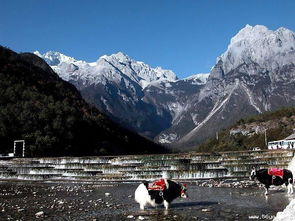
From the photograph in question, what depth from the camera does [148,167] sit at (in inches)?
1665

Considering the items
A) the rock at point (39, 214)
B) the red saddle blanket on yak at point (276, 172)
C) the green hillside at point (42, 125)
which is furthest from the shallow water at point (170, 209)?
the green hillside at point (42, 125)

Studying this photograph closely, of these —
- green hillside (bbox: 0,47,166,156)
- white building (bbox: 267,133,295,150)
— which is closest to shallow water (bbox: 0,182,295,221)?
green hillside (bbox: 0,47,166,156)

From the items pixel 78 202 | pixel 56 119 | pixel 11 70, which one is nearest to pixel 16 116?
pixel 56 119

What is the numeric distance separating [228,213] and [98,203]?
769 centimetres

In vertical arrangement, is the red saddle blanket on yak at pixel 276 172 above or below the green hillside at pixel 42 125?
below

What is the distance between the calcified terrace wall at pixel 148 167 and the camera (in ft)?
124

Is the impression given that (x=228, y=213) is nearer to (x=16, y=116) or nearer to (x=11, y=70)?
(x=16, y=116)

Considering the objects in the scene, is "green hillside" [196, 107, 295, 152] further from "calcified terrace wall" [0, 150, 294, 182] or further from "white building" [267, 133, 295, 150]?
"calcified terrace wall" [0, 150, 294, 182]

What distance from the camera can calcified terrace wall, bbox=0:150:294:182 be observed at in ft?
124

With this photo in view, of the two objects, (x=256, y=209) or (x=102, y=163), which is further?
(x=102, y=163)

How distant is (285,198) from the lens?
69.9 ft

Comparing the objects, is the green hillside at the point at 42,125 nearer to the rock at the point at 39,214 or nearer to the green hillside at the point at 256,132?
the green hillside at the point at 256,132

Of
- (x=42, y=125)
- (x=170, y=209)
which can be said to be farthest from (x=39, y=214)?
(x=42, y=125)

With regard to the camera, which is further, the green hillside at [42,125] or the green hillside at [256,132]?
the green hillside at [256,132]
